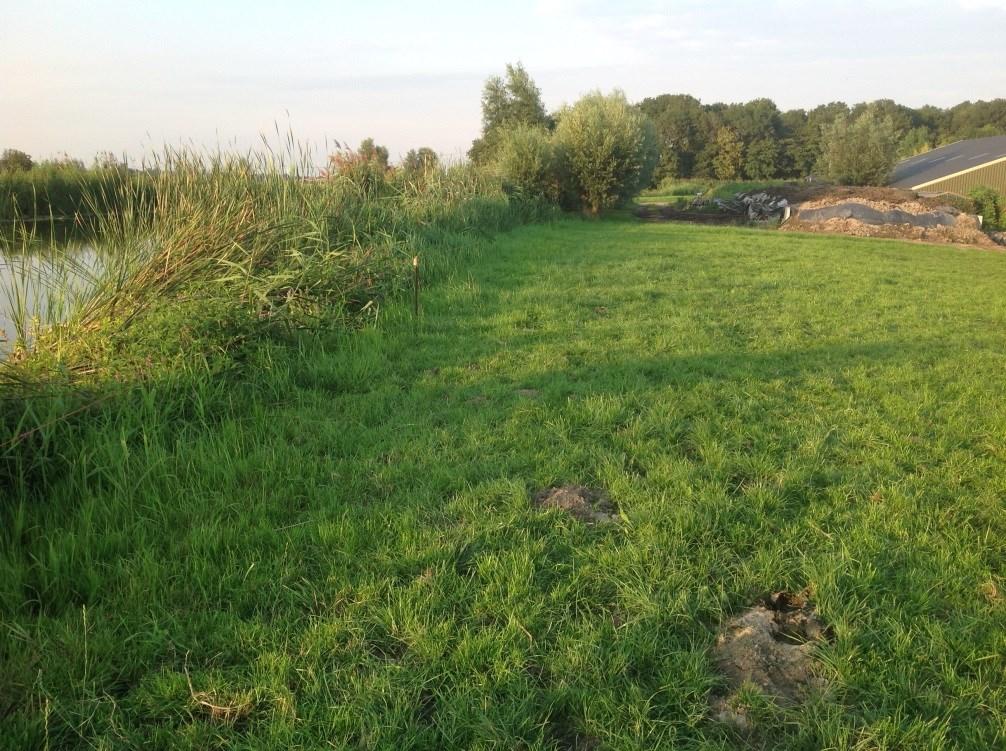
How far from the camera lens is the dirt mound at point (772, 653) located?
2127mm

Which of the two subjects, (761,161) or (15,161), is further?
(761,161)

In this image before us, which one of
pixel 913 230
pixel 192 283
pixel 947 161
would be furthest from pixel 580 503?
pixel 947 161

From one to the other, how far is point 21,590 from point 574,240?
14.8 m

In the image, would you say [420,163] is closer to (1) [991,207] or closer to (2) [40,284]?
(2) [40,284]

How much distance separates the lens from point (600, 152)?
23.3m

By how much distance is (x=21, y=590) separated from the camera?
247cm

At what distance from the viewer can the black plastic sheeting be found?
23.8m

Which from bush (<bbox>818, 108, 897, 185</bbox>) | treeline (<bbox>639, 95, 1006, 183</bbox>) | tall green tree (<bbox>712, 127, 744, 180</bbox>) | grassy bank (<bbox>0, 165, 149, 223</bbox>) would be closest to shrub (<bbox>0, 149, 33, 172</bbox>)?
grassy bank (<bbox>0, 165, 149, 223</bbox>)

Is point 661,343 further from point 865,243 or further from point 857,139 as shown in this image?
point 857,139

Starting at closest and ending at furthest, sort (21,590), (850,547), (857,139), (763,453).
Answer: (21,590) → (850,547) → (763,453) → (857,139)

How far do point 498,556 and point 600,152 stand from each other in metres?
22.7

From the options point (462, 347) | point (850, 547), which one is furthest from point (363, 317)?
point (850, 547)

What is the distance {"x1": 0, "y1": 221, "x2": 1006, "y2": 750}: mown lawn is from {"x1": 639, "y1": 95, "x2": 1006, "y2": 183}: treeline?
189 feet

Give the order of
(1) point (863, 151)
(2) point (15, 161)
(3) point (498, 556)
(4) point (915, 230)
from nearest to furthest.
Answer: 1. (3) point (498, 556)
2. (2) point (15, 161)
3. (4) point (915, 230)
4. (1) point (863, 151)
